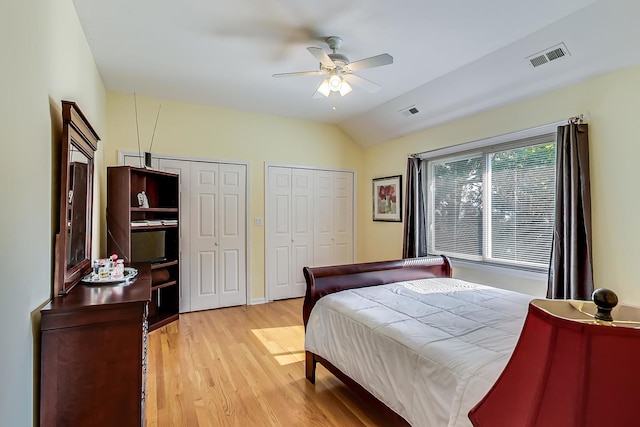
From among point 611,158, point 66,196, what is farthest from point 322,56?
point 611,158

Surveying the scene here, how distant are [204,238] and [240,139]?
4.77 feet

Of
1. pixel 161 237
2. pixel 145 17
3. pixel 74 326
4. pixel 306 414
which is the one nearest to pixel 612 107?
pixel 306 414

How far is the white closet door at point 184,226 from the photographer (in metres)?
4.30

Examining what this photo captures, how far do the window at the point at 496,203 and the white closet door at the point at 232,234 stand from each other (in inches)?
102

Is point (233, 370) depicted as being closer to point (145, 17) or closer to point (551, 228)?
point (145, 17)

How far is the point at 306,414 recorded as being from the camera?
2.18 meters

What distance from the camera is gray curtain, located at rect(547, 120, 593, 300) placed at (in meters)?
2.82

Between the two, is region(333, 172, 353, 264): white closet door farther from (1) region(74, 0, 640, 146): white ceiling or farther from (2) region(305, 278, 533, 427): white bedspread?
(2) region(305, 278, 533, 427): white bedspread

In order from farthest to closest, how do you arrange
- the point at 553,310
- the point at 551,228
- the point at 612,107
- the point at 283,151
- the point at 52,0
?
the point at 283,151 → the point at 551,228 → the point at 612,107 → the point at 52,0 → the point at 553,310

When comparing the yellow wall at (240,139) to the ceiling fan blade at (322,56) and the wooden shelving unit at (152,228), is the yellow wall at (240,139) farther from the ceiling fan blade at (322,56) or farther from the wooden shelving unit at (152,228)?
the ceiling fan blade at (322,56)

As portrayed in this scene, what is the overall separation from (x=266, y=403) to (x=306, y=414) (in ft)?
1.01

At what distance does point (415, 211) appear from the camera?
4.54 m

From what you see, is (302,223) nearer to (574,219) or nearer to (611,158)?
(574,219)

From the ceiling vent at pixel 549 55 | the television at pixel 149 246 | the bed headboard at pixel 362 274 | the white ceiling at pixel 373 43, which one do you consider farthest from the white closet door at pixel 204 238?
the ceiling vent at pixel 549 55
